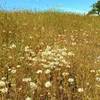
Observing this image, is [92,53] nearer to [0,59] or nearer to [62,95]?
[0,59]

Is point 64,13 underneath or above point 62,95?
above

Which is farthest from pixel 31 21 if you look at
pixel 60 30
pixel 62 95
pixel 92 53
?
pixel 62 95

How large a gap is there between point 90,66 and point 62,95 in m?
1.25

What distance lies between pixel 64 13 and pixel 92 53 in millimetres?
5506

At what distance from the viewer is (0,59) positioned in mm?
6004

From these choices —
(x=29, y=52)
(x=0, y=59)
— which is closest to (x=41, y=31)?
(x=29, y=52)

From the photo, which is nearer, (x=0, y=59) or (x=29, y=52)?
(x=0, y=59)

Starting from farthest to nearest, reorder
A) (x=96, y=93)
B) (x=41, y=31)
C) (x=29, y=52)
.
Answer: (x=41, y=31)
(x=29, y=52)
(x=96, y=93)

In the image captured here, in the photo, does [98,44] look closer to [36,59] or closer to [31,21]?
[31,21]

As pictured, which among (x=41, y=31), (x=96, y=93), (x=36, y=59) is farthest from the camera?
(x=41, y=31)

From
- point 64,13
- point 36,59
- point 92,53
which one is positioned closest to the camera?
point 36,59

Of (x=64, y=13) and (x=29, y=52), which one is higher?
(x=64, y=13)

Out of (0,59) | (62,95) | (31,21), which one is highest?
(31,21)

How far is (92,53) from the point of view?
760 cm
